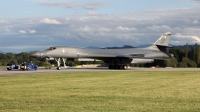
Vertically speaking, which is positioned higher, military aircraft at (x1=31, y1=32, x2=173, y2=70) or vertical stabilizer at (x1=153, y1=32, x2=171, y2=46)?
vertical stabilizer at (x1=153, y1=32, x2=171, y2=46)

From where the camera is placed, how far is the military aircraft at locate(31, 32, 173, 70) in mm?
40453

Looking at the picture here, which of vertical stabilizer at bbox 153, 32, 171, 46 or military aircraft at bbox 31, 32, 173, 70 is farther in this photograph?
vertical stabilizer at bbox 153, 32, 171, 46

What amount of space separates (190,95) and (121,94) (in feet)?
8.70

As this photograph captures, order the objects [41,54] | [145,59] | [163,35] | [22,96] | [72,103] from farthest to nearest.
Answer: [163,35] → [145,59] → [41,54] → [22,96] → [72,103]

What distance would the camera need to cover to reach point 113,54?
4359cm

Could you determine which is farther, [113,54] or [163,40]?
[163,40]

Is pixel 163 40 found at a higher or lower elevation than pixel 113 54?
higher

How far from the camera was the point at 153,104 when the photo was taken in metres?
11.1

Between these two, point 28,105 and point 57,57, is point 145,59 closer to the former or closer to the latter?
point 57,57

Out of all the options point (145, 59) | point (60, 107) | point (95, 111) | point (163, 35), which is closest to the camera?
point (95, 111)

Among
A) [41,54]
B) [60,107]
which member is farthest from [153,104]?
[41,54]

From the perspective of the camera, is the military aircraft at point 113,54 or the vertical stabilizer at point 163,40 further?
the vertical stabilizer at point 163,40

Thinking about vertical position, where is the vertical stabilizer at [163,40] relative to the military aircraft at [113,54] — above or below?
above

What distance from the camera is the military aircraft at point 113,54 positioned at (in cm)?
4045
